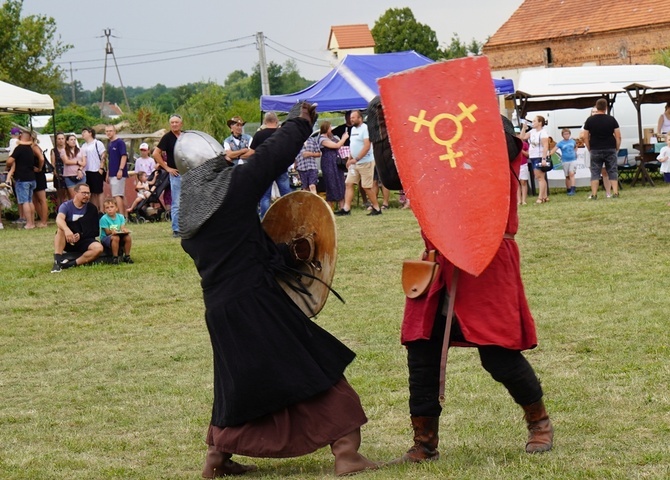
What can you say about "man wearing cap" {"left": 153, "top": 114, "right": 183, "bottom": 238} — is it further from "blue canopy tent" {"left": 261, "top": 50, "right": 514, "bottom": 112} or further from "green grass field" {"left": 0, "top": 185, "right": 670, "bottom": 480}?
"blue canopy tent" {"left": 261, "top": 50, "right": 514, "bottom": 112}

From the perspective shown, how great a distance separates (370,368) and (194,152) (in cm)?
258

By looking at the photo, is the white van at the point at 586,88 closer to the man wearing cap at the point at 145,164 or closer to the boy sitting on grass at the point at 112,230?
the man wearing cap at the point at 145,164

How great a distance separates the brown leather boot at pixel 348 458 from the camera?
459 cm

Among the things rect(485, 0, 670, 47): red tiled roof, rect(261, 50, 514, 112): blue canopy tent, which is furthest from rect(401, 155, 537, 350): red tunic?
rect(485, 0, 670, 47): red tiled roof

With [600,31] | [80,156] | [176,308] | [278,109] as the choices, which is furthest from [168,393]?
[600,31]

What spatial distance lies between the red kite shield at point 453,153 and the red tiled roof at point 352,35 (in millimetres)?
85850

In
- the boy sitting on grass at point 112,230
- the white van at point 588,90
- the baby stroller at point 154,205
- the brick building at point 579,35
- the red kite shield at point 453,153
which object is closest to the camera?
the red kite shield at point 453,153

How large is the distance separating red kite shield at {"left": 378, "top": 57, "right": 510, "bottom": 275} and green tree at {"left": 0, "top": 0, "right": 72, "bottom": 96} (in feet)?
98.6

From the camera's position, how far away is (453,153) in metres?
4.49

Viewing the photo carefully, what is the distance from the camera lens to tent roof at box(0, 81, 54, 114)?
61.4ft

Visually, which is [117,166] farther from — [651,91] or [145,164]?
[651,91]

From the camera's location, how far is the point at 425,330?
450 centimetres

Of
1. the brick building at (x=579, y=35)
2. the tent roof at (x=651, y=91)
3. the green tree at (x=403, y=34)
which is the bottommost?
the tent roof at (x=651, y=91)

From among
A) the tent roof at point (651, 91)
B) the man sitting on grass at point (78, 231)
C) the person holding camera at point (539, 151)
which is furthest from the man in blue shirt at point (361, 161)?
the tent roof at point (651, 91)
